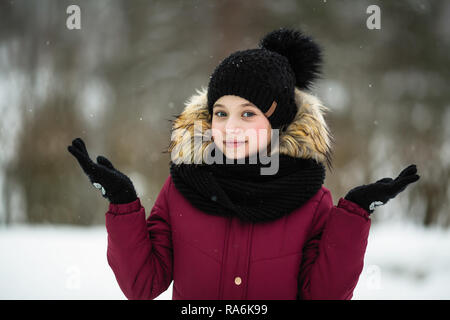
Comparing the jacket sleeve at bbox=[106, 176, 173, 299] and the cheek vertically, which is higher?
the cheek

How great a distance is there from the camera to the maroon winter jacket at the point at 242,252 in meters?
1.33

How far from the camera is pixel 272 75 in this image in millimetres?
1481

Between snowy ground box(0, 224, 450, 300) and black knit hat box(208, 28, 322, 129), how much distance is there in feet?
6.76

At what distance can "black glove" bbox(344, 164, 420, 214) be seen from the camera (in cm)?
128

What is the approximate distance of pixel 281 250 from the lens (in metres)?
1.39

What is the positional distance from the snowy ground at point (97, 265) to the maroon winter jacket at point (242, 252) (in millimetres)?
1735

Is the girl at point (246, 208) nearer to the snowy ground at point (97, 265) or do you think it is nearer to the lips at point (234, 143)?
the lips at point (234, 143)

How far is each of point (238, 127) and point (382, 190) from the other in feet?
1.79

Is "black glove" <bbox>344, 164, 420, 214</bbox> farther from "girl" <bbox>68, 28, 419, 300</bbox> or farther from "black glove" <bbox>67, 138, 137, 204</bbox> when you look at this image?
"black glove" <bbox>67, 138, 137, 204</bbox>

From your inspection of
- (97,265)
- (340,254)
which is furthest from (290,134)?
(97,265)

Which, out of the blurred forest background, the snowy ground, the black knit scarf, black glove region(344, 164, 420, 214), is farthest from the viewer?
the blurred forest background

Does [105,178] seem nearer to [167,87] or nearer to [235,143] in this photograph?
[235,143]

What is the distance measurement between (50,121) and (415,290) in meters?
4.39

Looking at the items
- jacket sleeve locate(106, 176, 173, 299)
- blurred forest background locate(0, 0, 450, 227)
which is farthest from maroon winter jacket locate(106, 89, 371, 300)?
blurred forest background locate(0, 0, 450, 227)
